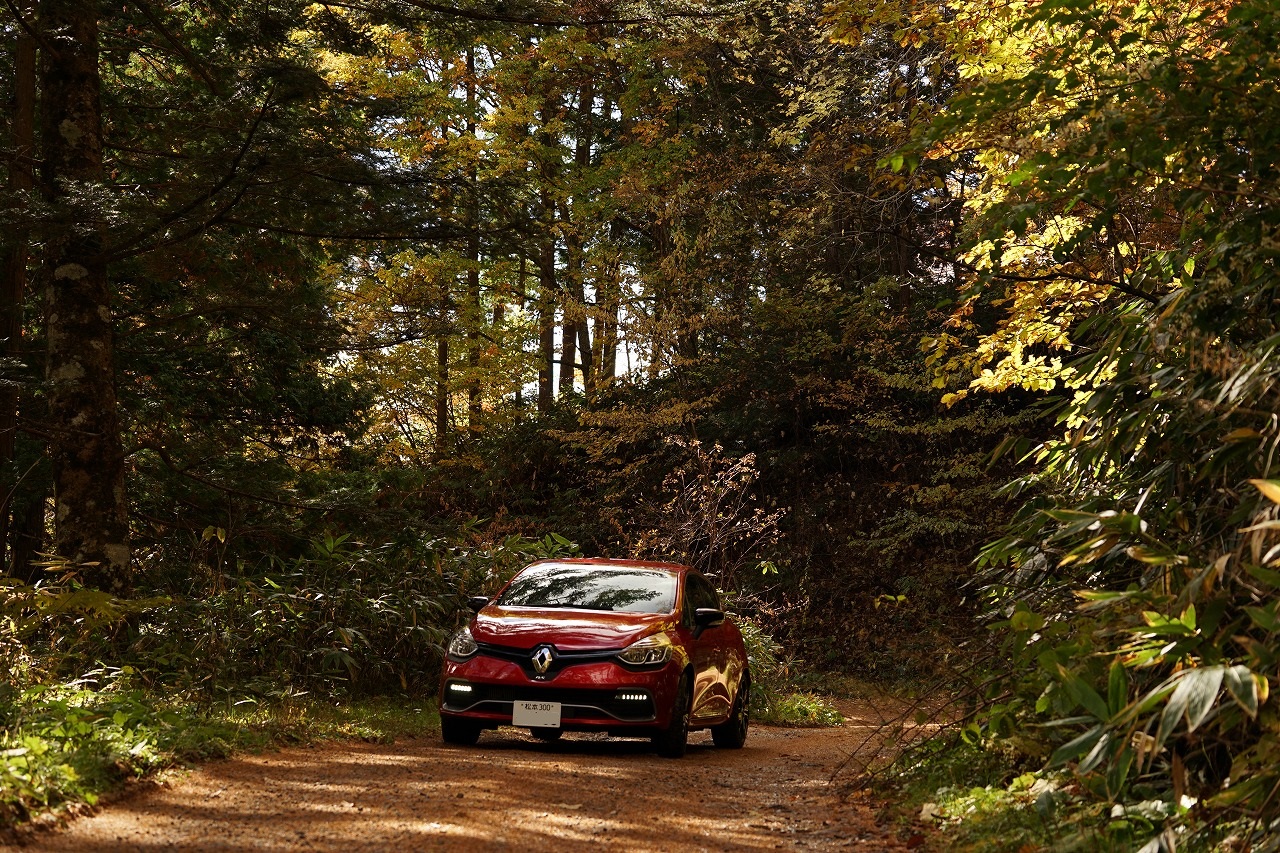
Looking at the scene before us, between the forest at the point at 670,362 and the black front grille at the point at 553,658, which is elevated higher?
the forest at the point at 670,362

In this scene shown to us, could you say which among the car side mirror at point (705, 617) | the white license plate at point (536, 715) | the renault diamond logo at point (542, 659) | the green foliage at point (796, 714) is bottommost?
the green foliage at point (796, 714)

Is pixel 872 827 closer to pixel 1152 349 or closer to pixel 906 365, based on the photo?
pixel 1152 349

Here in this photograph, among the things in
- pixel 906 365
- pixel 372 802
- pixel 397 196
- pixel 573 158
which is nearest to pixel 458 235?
pixel 397 196

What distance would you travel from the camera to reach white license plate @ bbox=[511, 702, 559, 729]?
10000mm

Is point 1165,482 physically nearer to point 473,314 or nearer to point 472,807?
point 472,807

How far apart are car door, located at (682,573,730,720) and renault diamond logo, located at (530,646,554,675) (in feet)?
4.50

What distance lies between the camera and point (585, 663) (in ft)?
33.4

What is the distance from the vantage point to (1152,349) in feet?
23.2

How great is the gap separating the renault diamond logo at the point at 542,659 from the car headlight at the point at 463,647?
0.55 metres

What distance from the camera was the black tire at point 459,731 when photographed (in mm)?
10438

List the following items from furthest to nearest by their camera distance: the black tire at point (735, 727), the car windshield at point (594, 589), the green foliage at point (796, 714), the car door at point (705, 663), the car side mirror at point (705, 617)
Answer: the green foliage at point (796, 714) < the black tire at point (735, 727) < the car side mirror at point (705, 617) < the car windshield at point (594, 589) < the car door at point (705, 663)

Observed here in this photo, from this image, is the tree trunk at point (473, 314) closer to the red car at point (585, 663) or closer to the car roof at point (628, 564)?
the car roof at point (628, 564)

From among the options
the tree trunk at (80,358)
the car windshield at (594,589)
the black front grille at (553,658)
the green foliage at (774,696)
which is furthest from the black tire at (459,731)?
the green foliage at (774,696)

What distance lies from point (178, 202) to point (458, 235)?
2.75 meters
